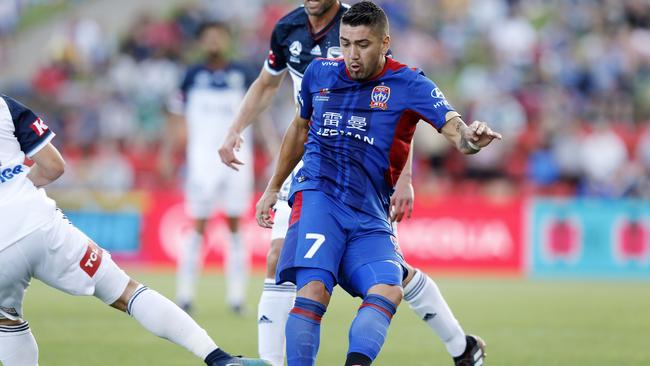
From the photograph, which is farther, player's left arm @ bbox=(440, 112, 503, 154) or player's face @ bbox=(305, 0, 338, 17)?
player's face @ bbox=(305, 0, 338, 17)

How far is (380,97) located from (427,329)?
15.9ft

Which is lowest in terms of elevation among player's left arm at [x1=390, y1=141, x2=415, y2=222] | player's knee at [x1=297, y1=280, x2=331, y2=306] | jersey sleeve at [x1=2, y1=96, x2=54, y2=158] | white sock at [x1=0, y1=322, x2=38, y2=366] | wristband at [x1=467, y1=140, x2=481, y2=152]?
white sock at [x1=0, y1=322, x2=38, y2=366]

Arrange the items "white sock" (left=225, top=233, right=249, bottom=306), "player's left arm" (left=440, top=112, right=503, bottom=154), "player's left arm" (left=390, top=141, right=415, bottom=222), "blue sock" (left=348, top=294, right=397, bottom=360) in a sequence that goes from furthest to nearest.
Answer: "white sock" (left=225, top=233, right=249, bottom=306) < "player's left arm" (left=390, top=141, right=415, bottom=222) < "blue sock" (left=348, top=294, right=397, bottom=360) < "player's left arm" (left=440, top=112, right=503, bottom=154)

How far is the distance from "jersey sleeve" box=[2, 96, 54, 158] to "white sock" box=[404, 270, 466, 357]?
2.44 m

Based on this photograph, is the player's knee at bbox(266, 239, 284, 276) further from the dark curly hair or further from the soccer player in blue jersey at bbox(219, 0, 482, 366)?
the dark curly hair

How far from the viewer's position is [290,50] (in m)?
7.36

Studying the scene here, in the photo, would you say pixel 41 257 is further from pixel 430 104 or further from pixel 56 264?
pixel 430 104

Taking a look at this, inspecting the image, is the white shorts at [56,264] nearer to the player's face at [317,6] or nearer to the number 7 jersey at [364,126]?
the number 7 jersey at [364,126]

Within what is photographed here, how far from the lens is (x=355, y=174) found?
20.0 ft

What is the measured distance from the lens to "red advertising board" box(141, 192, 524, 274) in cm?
1859

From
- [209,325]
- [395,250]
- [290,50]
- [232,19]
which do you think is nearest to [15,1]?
[232,19]

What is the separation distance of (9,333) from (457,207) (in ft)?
43.1

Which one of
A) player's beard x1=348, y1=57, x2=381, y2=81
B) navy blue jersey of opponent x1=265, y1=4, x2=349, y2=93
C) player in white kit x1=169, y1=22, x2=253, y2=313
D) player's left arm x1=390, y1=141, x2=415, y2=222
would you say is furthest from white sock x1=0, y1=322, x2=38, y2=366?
player in white kit x1=169, y1=22, x2=253, y2=313

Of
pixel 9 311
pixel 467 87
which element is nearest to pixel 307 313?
pixel 9 311
